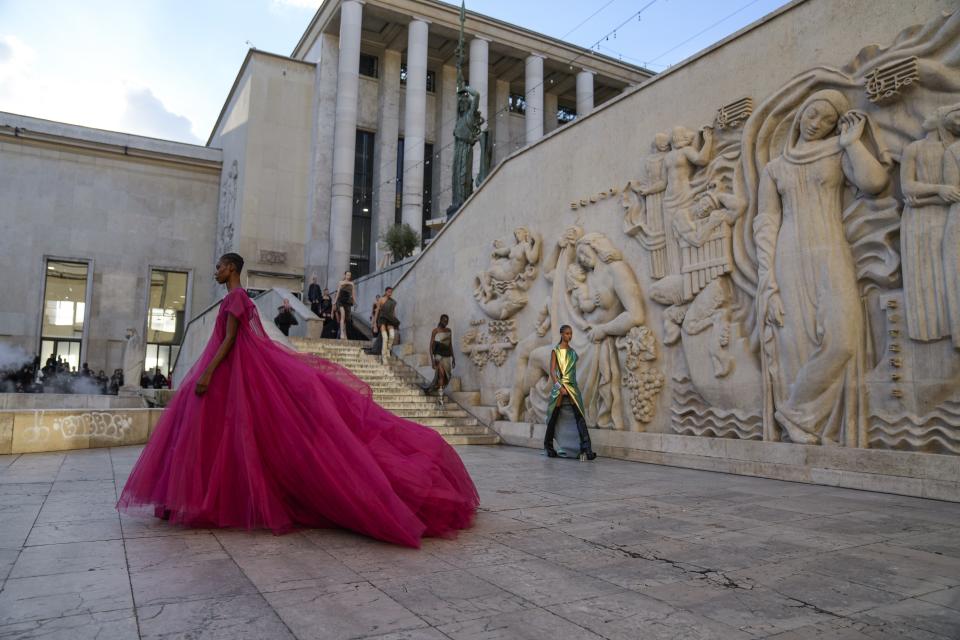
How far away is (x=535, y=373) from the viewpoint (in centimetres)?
1095

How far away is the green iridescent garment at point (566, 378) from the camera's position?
8.83 meters

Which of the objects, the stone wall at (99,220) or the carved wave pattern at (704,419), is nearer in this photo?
the carved wave pattern at (704,419)

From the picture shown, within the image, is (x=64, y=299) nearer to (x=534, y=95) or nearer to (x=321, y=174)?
(x=321, y=174)

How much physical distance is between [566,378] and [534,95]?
1076 inches

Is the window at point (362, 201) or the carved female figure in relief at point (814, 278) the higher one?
the window at point (362, 201)

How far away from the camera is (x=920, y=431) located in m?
5.82

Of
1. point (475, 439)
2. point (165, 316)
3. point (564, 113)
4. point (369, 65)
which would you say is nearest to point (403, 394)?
point (475, 439)

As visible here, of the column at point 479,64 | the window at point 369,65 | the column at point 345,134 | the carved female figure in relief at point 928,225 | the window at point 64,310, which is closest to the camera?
the carved female figure in relief at point 928,225

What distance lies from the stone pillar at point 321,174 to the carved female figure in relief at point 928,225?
25.2 metres

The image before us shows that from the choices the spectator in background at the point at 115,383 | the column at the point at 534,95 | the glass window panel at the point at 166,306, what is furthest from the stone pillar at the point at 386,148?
the spectator in background at the point at 115,383

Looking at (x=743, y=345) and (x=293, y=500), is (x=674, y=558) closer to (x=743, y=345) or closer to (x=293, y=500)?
(x=293, y=500)

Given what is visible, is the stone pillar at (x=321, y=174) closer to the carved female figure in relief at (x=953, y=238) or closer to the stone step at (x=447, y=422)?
the stone step at (x=447, y=422)

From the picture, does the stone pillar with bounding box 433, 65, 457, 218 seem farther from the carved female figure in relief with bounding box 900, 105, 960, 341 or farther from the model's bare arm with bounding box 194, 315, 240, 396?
the model's bare arm with bounding box 194, 315, 240, 396

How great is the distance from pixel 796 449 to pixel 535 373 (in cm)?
485
